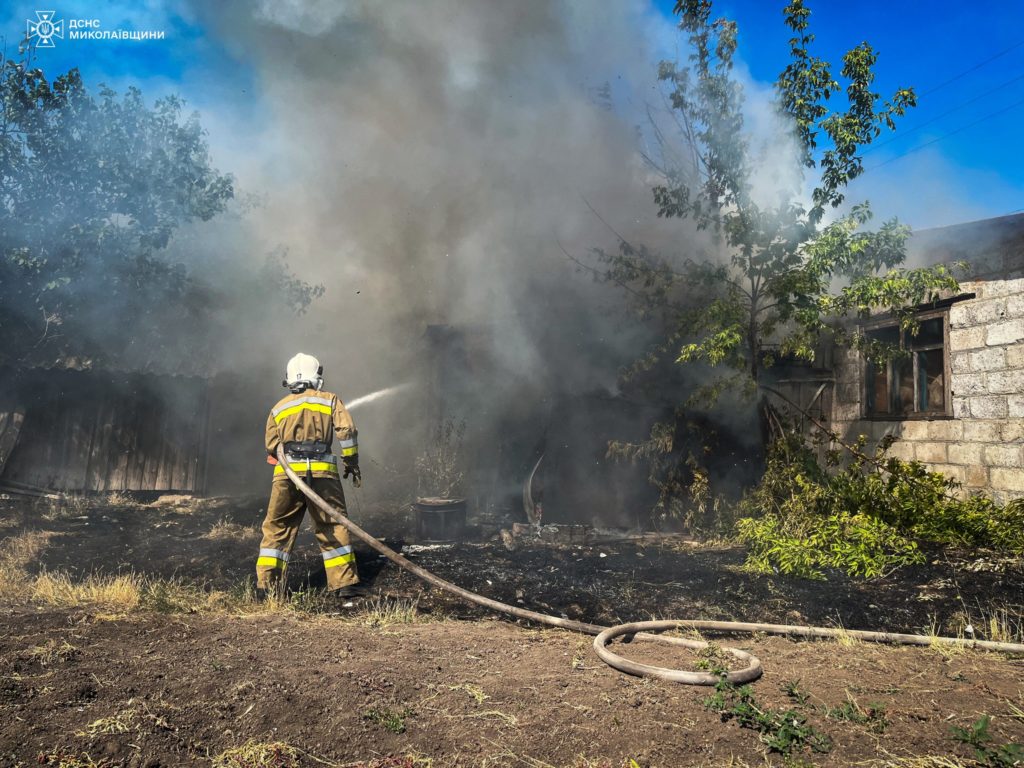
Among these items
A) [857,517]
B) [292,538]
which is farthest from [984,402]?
[292,538]

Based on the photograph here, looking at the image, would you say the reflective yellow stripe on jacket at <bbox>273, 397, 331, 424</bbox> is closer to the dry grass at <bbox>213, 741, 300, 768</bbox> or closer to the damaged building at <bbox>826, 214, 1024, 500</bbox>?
the dry grass at <bbox>213, 741, 300, 768</bbox>

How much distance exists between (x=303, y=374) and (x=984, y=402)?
7.39m

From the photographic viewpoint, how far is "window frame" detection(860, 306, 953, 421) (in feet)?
26.0

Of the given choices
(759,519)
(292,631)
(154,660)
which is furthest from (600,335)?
(154,660)

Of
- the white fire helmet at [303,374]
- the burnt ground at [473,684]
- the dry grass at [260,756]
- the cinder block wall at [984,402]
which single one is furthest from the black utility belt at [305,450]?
the cinder block wall at [984,402]

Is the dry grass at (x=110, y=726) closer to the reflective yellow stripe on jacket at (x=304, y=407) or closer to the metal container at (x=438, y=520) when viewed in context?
the reflective yellow stripe on jacket at (x=304, y=407)

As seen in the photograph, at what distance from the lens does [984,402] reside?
24.4 ft

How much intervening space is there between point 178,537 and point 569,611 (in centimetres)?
549

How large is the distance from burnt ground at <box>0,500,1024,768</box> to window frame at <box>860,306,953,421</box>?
3.03 m

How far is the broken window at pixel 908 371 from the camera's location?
7984 mm

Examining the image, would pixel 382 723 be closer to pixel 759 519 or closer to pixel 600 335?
pixel 759 519

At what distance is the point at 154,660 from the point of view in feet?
10.5

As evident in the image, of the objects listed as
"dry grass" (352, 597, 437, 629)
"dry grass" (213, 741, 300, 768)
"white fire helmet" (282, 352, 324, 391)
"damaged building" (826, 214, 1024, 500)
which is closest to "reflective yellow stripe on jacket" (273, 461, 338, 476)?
"white fire helmet" (282, 352, 324, 391)

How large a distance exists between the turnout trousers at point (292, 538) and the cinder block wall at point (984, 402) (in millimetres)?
6915
